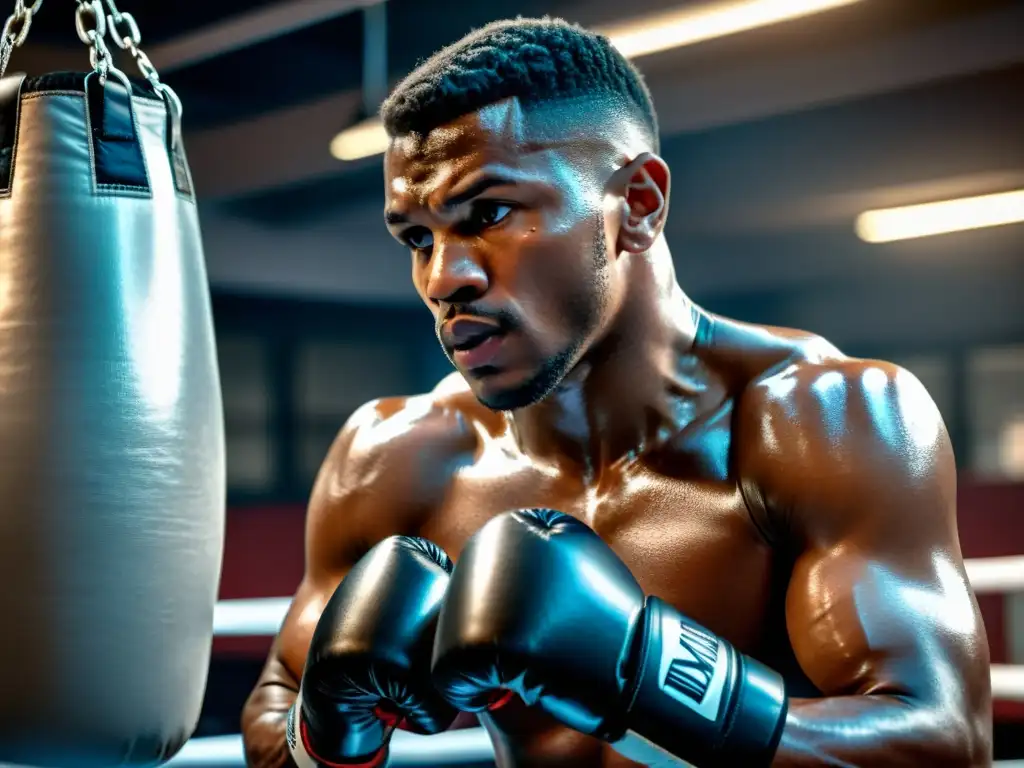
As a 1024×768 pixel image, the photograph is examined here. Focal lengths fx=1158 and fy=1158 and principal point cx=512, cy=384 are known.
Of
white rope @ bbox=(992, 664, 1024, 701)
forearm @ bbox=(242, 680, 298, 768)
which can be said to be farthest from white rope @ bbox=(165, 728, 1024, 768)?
forearm @ bbox=(242, 680, 298, 768)

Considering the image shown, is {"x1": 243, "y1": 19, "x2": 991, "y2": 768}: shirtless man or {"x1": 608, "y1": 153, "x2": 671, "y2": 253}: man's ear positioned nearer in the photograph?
{"x1": 243, "y1": 19, "x2": 991, "y2": 768}: shirtless man

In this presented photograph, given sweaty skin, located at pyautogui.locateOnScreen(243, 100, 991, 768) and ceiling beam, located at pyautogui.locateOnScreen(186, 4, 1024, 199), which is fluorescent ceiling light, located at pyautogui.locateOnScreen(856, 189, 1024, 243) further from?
sweaty skin, located at pyautogui.locateOnScreen(243, 100, 991, 768)

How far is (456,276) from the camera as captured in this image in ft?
4.37

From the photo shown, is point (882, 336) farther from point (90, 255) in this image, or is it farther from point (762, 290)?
point (90, 255)

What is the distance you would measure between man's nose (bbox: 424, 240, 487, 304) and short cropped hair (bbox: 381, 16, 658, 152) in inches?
6.5

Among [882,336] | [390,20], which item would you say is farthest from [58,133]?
[882,336]

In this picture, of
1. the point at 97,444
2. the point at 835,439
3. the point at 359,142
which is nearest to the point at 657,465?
the point at 835,439

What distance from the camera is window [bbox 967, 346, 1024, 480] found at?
6016 mm

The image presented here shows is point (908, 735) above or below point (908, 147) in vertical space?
below

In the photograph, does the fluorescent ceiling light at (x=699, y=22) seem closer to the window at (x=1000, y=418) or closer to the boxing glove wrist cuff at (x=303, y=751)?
the window at (x=1000, y=418)

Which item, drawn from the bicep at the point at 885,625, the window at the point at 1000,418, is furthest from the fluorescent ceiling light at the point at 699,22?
the bicep at the point at 885,625

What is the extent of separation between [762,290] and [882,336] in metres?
0.76

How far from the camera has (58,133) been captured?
1532 mm

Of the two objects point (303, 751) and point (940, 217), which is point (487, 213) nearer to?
point (303, 751)
